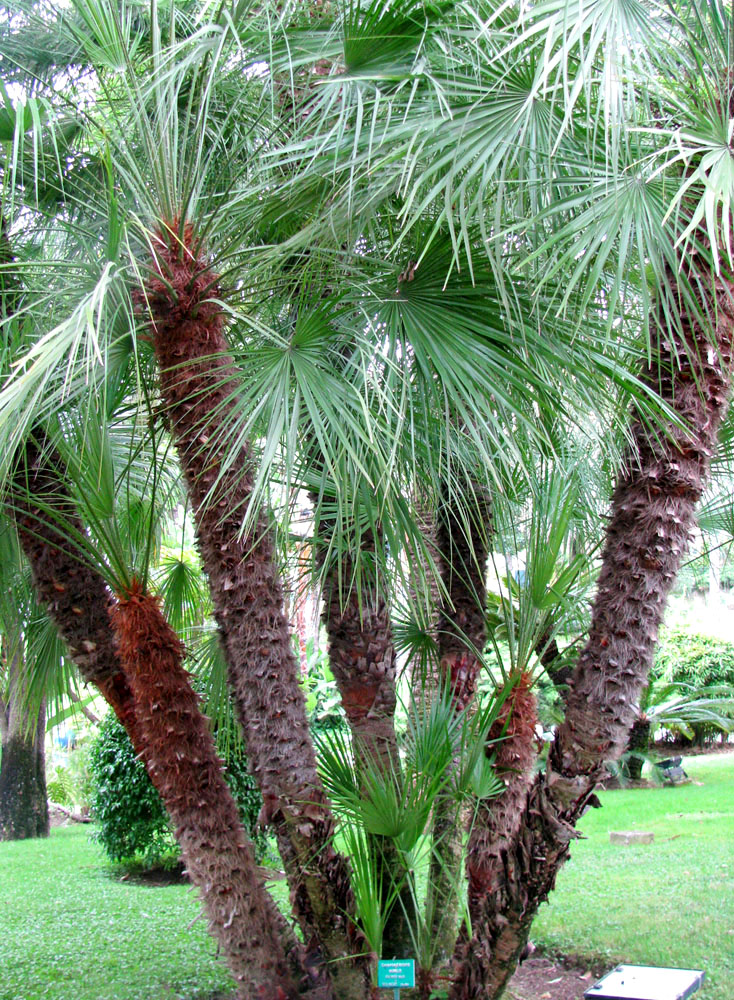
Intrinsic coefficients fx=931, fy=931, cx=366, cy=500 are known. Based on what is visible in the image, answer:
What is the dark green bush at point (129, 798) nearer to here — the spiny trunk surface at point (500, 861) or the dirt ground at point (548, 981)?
the dirt ground at point (548, 981)

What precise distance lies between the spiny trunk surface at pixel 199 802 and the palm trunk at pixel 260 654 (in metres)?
0.19

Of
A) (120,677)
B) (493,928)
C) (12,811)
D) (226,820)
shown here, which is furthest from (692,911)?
(12,811)

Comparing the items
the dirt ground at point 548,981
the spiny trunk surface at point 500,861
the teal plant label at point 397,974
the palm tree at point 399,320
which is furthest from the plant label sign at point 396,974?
the dirt ground at point 548,981

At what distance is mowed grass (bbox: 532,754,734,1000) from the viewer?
5.43 metres

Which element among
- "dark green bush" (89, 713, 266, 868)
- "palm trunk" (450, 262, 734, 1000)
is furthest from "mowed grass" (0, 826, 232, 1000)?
"palm trunk" (450, 262, 734, 1000)

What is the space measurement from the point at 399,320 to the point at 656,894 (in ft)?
18.1

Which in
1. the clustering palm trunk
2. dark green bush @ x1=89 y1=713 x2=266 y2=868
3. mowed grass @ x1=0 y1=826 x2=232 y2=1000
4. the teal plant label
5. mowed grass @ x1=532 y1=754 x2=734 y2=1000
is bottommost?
mowed grass @ x1=532 y1=754 x2=734 y2=1000

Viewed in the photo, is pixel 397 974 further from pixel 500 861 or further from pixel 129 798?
pixel 129 798

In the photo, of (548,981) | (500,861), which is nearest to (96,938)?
(548,981)

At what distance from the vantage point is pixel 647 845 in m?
9.20

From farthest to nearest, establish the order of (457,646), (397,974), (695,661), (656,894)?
1. (695,661)
2. (656,894)
3. (457,646)
4. (397,974)

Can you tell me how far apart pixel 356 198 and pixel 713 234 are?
1572 mm

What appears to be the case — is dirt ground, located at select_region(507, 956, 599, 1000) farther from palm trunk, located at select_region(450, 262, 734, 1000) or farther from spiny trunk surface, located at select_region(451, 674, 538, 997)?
palm trunk, located at select_region(450, 262, 734, 1000)

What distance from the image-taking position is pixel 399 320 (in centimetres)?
339
